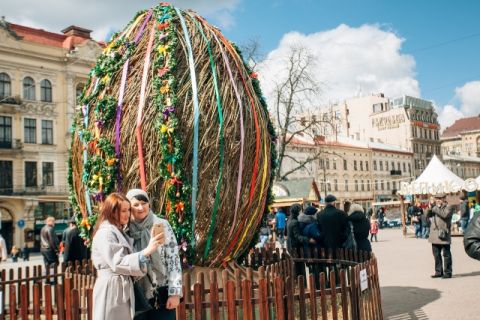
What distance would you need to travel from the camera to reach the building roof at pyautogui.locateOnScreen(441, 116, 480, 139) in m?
99.5

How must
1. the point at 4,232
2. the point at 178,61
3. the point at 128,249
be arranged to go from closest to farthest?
the point at 128,249 → the point at 178,61 → the point at 4,232

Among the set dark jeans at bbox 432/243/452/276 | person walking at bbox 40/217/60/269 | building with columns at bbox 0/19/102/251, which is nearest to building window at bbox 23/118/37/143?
building with columns at bbox 0/19/102/251

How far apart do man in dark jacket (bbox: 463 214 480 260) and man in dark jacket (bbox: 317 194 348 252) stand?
A: 15.5ft

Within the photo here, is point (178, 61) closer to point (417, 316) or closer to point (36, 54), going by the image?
point (417, 316)

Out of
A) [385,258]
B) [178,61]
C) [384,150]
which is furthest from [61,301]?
[384,150]

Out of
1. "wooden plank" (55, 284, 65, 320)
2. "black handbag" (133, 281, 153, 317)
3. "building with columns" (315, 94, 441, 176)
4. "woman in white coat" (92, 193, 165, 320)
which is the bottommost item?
"wooden plank" (55, 284, 65, 320)

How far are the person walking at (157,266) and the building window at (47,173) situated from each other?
33.7m

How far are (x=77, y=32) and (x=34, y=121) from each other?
8.37m

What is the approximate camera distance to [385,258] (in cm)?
1465

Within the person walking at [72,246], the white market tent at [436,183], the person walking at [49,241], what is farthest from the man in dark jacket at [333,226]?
the white market tent at [436,183]

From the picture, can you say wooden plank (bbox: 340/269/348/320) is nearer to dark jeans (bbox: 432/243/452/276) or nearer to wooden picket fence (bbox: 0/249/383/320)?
wooden picket fence (bbox: 0/249/383/320)

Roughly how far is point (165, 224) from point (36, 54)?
114ft

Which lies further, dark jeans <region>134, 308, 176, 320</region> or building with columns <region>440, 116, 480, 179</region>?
building with columns <region>440, 116, 480, 179</region>

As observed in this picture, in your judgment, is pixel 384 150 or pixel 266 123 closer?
pixel 266 123
